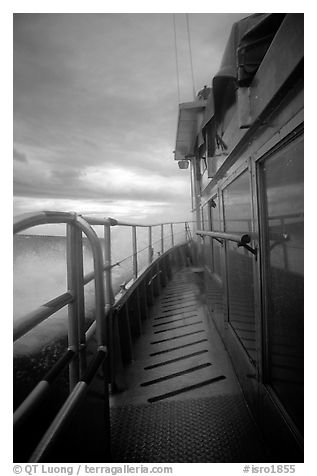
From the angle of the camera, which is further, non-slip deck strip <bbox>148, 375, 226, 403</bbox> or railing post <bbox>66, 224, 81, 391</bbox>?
non-slip deck strip <bbox>148, 375, 226, 403</bbox>

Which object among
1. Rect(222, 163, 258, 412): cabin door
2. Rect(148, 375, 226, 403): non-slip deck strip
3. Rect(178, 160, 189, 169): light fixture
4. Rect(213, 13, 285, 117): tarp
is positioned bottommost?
Rect(148, 375, 226, 403): non-slip deck strip

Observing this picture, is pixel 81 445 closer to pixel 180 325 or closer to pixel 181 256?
pixel 180 325

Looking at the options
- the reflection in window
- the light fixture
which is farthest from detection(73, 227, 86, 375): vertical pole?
the light fixture

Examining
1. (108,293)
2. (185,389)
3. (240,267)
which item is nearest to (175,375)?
(185,389)

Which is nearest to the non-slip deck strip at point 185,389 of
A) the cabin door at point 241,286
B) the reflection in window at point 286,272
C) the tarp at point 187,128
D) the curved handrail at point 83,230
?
the cabin door at point 241,286

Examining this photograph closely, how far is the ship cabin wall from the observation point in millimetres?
1151

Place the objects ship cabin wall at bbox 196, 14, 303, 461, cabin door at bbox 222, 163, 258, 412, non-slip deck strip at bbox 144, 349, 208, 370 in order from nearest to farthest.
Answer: ship cabin wall at bbox 196, 14, 303, 461 → cabin door at bbox 222, 163, 258, 412 → non-slip deck strip at bbox 144, 349, 208, 370

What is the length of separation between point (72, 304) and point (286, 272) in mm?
1020

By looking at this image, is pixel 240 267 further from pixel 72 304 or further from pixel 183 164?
pixel 183 164

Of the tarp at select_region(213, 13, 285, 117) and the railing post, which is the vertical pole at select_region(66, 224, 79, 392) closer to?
the railing post

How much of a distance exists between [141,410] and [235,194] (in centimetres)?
176

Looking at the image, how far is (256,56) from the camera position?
1.42 meters

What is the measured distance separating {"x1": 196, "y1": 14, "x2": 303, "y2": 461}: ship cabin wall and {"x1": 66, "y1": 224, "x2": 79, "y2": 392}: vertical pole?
99 cm
